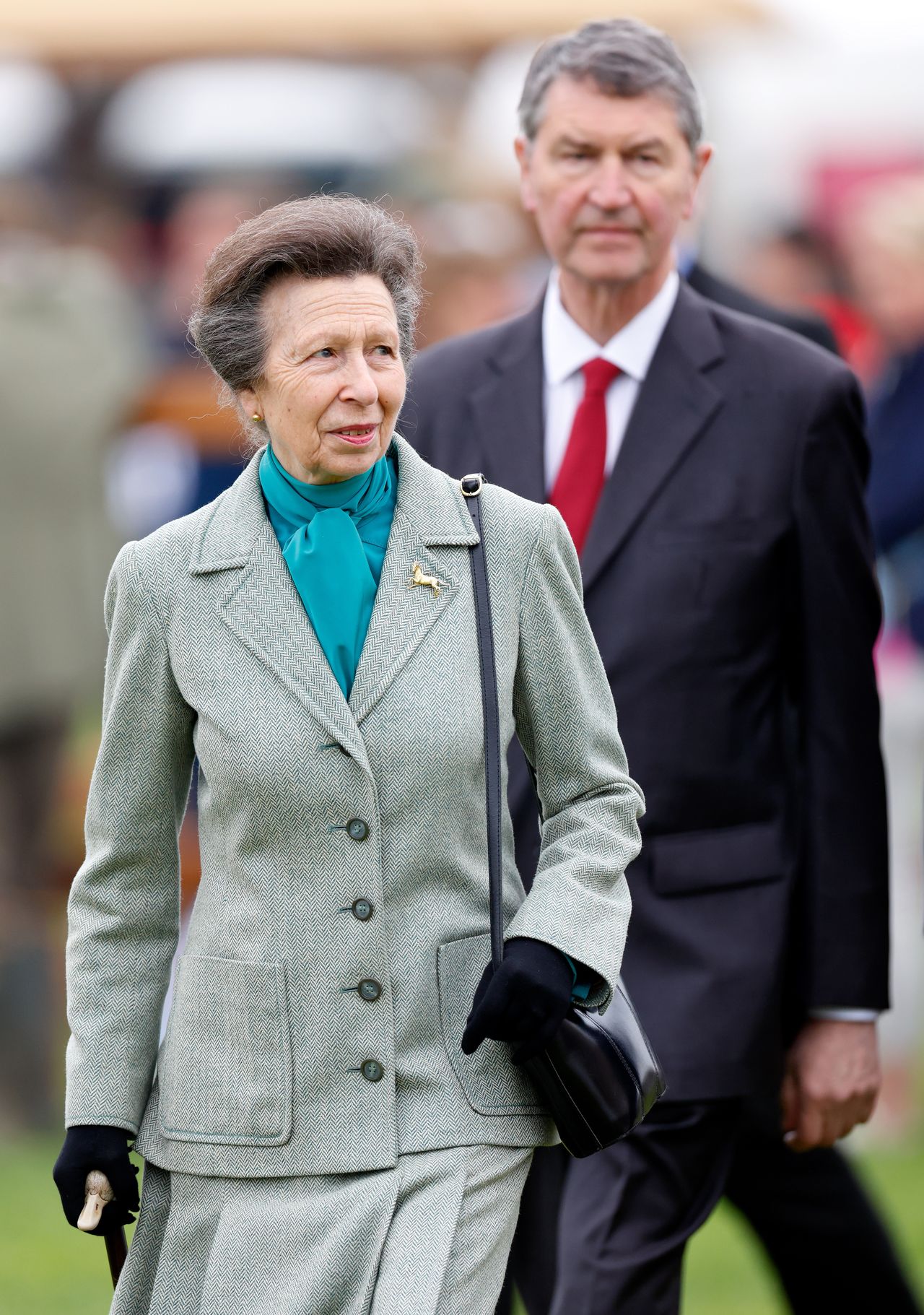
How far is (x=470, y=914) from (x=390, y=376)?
2.38 feet

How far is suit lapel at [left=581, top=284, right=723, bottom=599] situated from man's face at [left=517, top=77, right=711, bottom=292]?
0.14 metres

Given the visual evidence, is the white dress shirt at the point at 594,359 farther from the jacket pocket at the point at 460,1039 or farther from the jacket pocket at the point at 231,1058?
the jacket pocket at the point at 231,1058

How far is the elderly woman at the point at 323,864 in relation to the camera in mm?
3191

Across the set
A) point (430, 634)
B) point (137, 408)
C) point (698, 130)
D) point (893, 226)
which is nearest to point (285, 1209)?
point (430, 634)

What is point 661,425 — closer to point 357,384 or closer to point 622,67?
point 622,67

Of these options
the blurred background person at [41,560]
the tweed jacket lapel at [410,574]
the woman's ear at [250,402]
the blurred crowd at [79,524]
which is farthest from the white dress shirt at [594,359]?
the blurred background person at [41,560]

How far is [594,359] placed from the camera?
169 inches


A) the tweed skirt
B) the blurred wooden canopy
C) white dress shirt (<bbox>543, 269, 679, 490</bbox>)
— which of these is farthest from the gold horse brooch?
the blurred wooden canopy

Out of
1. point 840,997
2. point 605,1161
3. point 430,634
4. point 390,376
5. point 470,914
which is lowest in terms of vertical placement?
point 605,1161

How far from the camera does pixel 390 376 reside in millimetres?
3254

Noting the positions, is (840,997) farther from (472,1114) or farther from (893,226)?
(893,226)

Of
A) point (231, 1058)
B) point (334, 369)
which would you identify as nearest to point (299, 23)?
point (334, 369)

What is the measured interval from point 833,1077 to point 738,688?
2.25 feet

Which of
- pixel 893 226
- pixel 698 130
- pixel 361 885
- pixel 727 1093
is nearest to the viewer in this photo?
pixel 361 885
